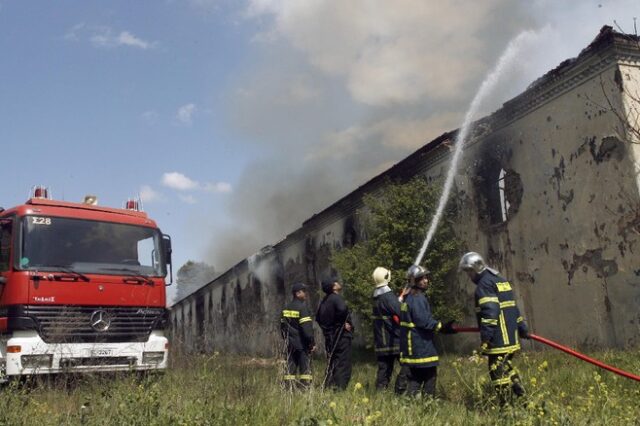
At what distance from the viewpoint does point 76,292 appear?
7.22m

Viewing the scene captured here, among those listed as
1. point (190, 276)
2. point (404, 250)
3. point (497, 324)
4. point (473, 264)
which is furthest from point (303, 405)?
point (190, 276)

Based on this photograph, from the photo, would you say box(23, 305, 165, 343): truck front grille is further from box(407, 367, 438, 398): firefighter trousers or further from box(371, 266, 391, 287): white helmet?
box(407, 367, 438, 398): firefighter trousers

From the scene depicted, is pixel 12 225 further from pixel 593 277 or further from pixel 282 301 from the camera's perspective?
pixel 282 301

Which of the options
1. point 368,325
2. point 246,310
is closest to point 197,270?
point 246,310

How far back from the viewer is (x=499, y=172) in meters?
11.1

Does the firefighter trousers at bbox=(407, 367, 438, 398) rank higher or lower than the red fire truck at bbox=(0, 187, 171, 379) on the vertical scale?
lower

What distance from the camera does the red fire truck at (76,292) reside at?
684cm

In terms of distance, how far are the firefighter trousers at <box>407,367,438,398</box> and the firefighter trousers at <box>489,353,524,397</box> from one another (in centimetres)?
71

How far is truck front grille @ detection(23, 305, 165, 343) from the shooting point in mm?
6938

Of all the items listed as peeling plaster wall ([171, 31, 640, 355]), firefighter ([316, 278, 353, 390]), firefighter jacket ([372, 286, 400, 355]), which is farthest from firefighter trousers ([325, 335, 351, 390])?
peeling plaster wall ([171, 31, 640, 355])

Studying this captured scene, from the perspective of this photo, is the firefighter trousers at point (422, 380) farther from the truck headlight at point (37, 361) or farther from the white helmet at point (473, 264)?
the truck headlight at point (37, 361)

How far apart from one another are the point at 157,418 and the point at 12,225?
171 inches

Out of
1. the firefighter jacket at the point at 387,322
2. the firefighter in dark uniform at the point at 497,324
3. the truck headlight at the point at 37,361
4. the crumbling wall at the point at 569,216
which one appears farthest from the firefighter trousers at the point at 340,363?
the crumbling wall at the point at 569,216

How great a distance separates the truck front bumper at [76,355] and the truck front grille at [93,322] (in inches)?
3.5
